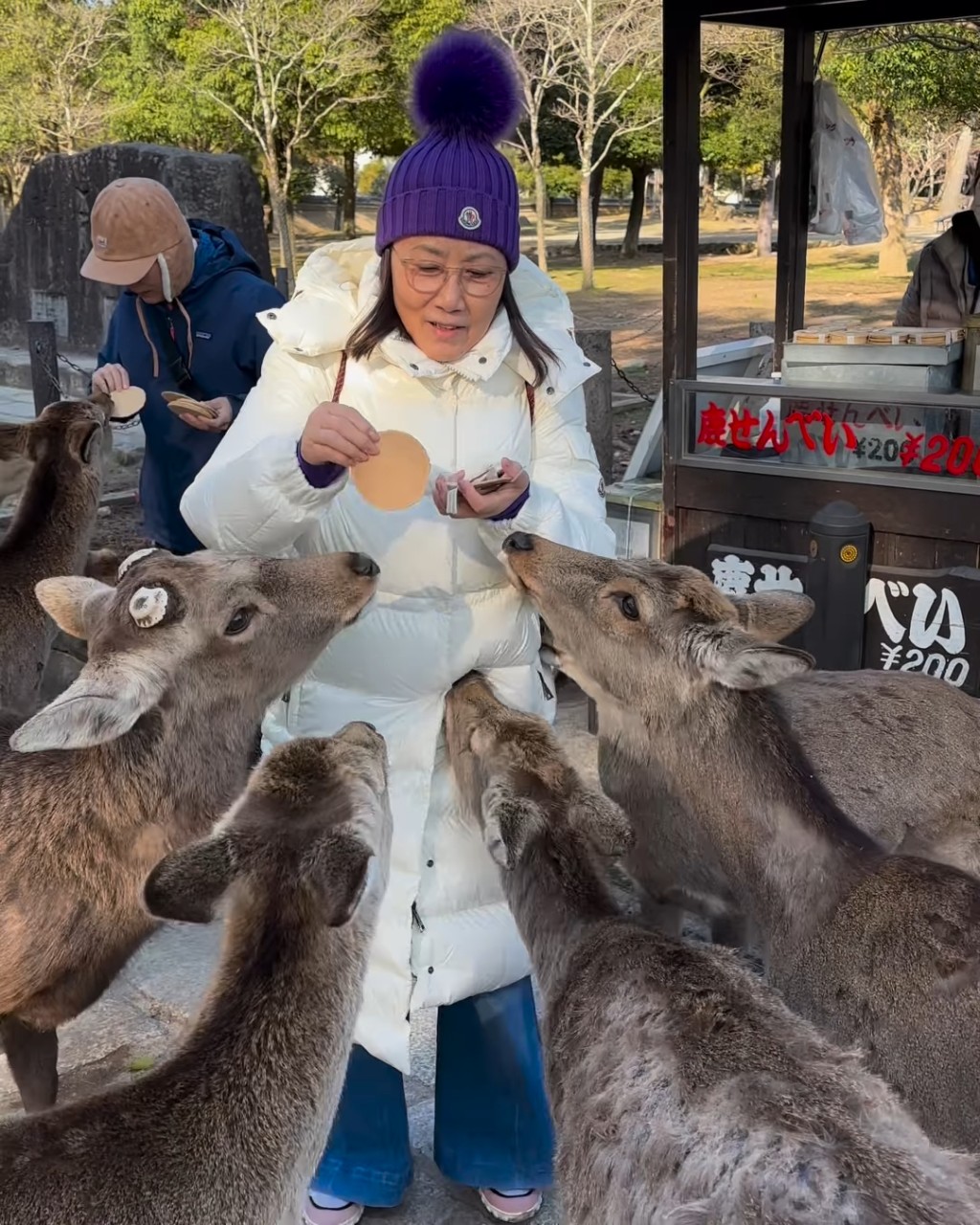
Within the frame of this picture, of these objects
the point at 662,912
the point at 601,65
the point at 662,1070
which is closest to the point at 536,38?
the point at 601,65

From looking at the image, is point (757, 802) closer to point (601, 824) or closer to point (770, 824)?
point (770, 824)

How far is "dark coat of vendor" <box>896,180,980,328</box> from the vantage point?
27.8 ft

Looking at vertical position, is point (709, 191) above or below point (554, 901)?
above

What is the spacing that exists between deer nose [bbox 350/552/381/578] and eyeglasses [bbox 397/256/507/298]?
2.27 feet

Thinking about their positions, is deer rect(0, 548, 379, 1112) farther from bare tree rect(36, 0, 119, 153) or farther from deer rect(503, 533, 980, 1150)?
bare tree rect(36, 0, 119, 153)

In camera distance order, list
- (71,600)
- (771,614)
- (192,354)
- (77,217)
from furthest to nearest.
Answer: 1. (77,217)
2. (192,354)
3. (771,614)
4. (71,600)

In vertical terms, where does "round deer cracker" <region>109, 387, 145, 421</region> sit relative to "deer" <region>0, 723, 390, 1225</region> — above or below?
above

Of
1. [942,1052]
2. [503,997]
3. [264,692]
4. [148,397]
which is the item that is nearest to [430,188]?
[264,692]

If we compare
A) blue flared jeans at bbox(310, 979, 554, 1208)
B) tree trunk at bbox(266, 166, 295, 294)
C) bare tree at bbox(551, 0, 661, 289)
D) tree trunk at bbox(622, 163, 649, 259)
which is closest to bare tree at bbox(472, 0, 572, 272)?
bare tree at bbox(551, 0, 661, 289)

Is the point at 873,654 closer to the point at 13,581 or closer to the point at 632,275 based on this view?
the point at 13,581

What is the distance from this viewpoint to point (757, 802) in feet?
11.7

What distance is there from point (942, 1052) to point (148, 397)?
13.8 ft

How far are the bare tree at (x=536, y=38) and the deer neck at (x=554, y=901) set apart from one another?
27972mm

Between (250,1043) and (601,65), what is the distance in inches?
1289
